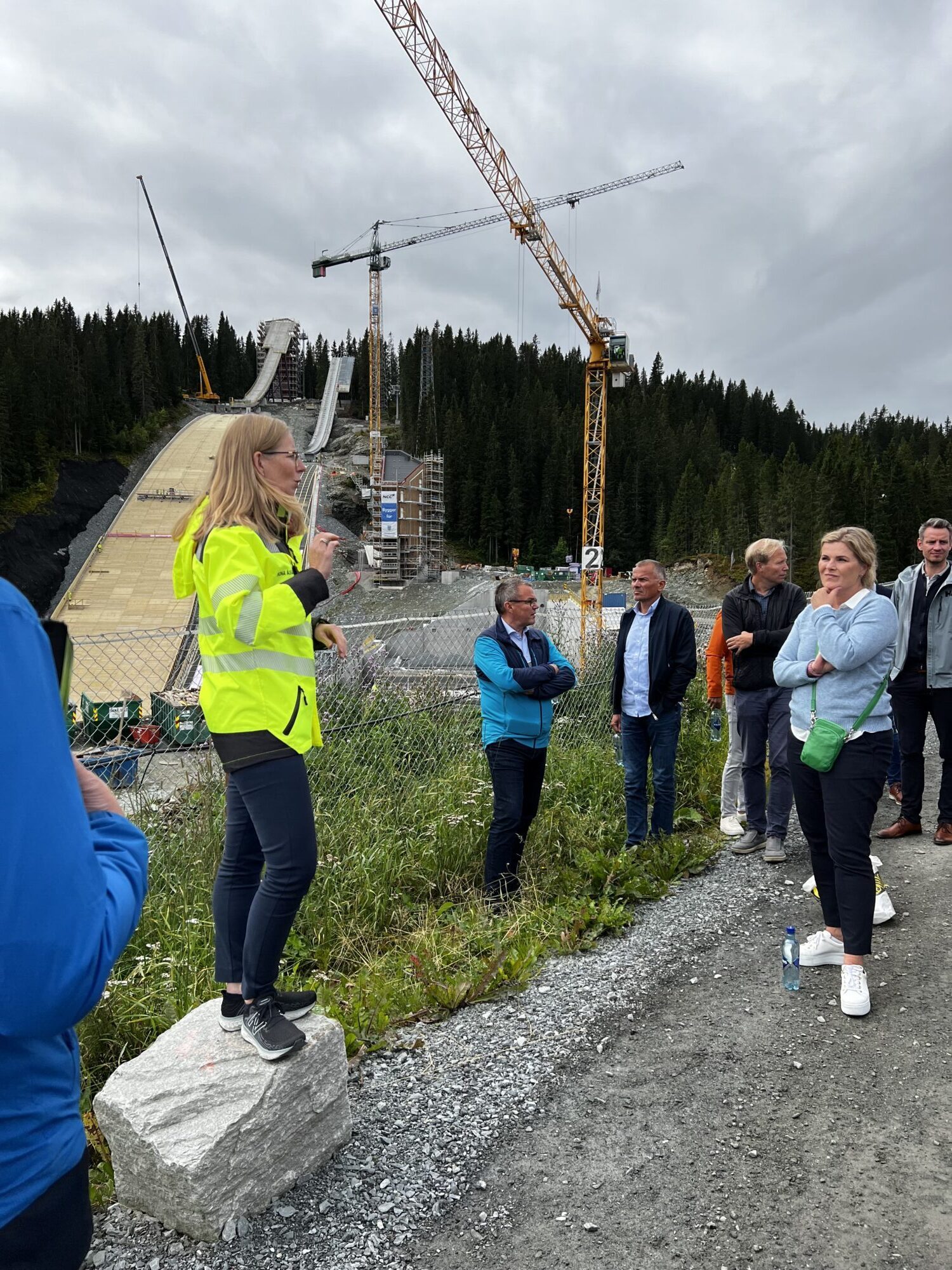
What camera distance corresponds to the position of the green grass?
348 cm

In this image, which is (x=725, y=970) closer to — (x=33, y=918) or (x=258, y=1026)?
(x=258, y=1026)

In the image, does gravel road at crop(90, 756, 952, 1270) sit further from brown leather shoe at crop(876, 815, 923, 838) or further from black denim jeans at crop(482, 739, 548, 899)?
brown leather shoe at crop(876, 815, 923, 838)

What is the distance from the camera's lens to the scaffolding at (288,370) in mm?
111062

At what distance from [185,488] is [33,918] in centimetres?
6138

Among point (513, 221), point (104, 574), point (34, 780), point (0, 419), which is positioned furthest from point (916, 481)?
point (34, 780)

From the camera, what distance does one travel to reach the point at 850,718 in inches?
142

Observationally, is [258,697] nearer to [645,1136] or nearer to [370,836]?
[645,1136]

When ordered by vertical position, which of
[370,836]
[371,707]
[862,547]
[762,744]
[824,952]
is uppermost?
[862,547]

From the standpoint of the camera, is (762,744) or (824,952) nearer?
(824,952)

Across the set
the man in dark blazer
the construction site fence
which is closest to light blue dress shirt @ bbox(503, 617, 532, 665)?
the man in dark blazer

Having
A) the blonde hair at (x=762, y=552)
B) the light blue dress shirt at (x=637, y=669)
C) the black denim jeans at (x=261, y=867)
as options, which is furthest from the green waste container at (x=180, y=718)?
the blonde hair at (x=762, y=552)

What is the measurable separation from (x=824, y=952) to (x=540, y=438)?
87.5 meters

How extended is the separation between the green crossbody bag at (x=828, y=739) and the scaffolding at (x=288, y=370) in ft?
366

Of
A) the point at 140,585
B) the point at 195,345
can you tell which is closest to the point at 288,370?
the point at 195,345
